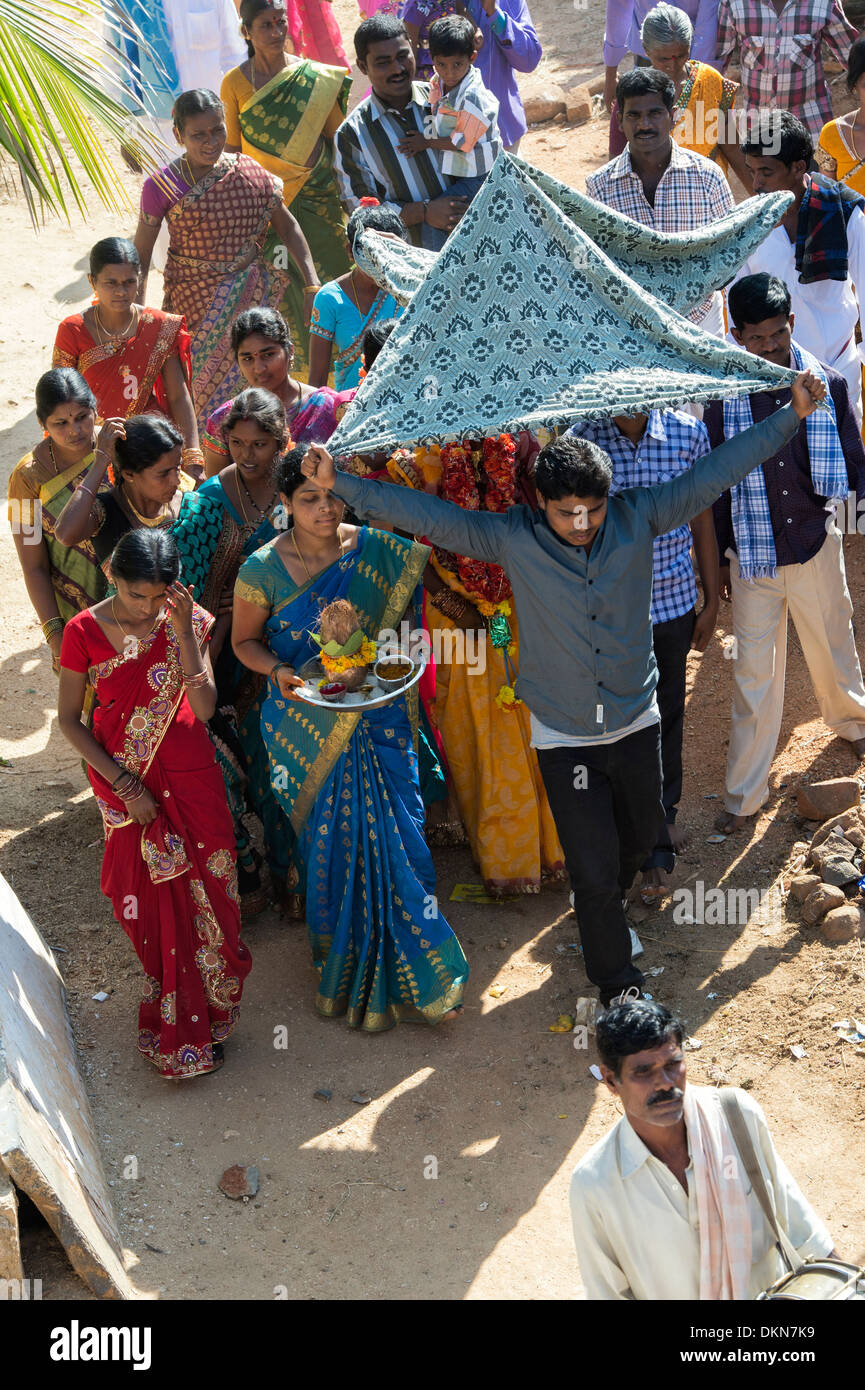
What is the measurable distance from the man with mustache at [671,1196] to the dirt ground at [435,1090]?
1.12m

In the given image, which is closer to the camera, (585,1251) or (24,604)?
(585,1251)

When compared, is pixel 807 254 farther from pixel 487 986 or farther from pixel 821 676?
pixel 487 986

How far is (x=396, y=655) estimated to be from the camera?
5.50m

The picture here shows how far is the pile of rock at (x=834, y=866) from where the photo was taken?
582cm

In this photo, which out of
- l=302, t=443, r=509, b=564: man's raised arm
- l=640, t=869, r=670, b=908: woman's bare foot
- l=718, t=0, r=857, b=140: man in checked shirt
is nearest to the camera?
l=302, t=443, r=509, b=564: man's raised arm

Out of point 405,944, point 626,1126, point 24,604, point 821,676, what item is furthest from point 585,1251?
point 24,604

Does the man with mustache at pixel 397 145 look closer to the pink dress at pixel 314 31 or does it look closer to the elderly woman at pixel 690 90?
the elderly woman at pixel 690 90

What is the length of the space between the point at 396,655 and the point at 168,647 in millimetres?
822

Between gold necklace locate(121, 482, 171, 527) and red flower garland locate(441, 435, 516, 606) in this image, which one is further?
gold necklace locate(121, 482, 171, 527)

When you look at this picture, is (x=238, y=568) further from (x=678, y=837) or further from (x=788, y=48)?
(x=788, y=48)

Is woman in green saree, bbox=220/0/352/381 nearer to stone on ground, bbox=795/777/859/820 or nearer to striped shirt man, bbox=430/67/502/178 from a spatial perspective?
striped shirt man, bbox=430/67/502/178

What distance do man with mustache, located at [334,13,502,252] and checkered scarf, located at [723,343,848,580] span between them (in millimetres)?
2630

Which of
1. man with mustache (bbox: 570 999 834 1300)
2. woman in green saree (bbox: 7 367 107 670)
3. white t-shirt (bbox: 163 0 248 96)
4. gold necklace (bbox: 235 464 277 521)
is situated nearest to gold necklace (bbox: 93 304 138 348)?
woman in green saree (bbox: 7 367 107 670)

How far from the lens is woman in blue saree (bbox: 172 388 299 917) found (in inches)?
229
